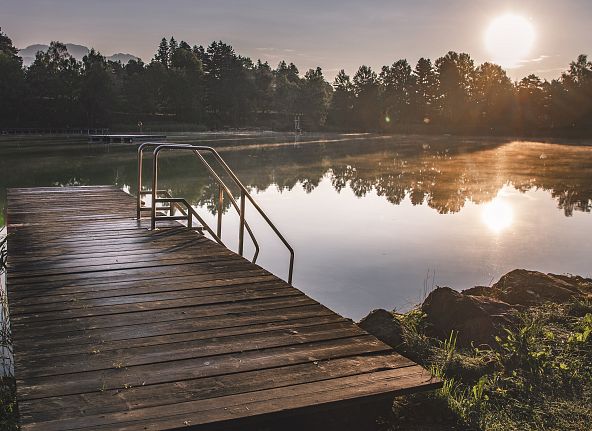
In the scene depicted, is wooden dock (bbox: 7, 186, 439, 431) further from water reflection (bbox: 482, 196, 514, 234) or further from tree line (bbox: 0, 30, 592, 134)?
tree line (bbox: 0, 30, 592, 134)

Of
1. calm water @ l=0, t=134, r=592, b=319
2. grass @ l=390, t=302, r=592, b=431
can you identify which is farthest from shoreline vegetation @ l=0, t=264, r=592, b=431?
calm water @ l=0, t=134, r=592, b=319

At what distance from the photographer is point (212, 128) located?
247ft

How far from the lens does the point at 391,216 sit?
13.7 metres

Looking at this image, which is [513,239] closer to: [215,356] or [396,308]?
[396,308]

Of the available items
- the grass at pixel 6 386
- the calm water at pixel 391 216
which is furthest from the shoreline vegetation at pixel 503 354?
the grass at pixel 6 386

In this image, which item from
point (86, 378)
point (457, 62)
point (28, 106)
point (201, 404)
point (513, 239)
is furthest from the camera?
point (457, 62)

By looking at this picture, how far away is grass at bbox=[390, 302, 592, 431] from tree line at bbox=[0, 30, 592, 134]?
2289 inches

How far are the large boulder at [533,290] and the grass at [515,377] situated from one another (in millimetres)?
432

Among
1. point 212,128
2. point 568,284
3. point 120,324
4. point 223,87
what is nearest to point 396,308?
point 568,284

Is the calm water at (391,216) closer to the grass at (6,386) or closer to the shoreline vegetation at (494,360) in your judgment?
the shoreline vegetation at (494,360)

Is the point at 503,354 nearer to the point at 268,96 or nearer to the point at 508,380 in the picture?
the point at 508,380

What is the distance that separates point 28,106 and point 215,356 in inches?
2357

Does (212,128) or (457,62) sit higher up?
(457,62)

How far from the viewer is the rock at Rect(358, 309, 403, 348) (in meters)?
5.04
